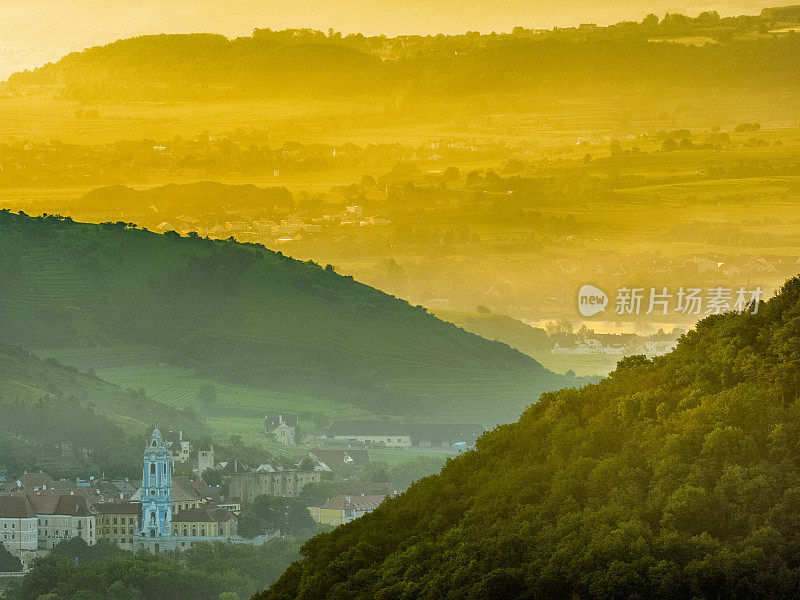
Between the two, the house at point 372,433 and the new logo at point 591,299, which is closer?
the new logo at point 591,299

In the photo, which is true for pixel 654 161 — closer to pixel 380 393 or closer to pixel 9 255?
pixel 380 393

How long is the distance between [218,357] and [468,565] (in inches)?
4157

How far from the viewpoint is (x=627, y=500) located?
54.1 feet

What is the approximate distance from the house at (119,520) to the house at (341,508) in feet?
24.1

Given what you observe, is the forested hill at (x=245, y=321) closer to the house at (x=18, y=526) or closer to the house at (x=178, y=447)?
the house at (x=178, y=447)

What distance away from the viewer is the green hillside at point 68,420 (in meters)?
79.1

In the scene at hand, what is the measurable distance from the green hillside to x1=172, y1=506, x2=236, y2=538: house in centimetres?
1385

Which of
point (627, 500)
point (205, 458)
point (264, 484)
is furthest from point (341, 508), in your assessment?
point (627, 500)

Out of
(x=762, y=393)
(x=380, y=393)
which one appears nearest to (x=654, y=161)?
(x=380, y=393)

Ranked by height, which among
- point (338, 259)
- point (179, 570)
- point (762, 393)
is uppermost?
point (338, 259)

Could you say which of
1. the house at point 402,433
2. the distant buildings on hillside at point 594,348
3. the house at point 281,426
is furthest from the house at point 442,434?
the distant buildings on hillside at point 594,348

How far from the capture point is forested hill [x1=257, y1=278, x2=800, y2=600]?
49.9 feet

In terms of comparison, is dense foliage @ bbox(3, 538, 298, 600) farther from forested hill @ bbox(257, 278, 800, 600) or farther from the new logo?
the new logo

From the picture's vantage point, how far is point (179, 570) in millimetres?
45625
